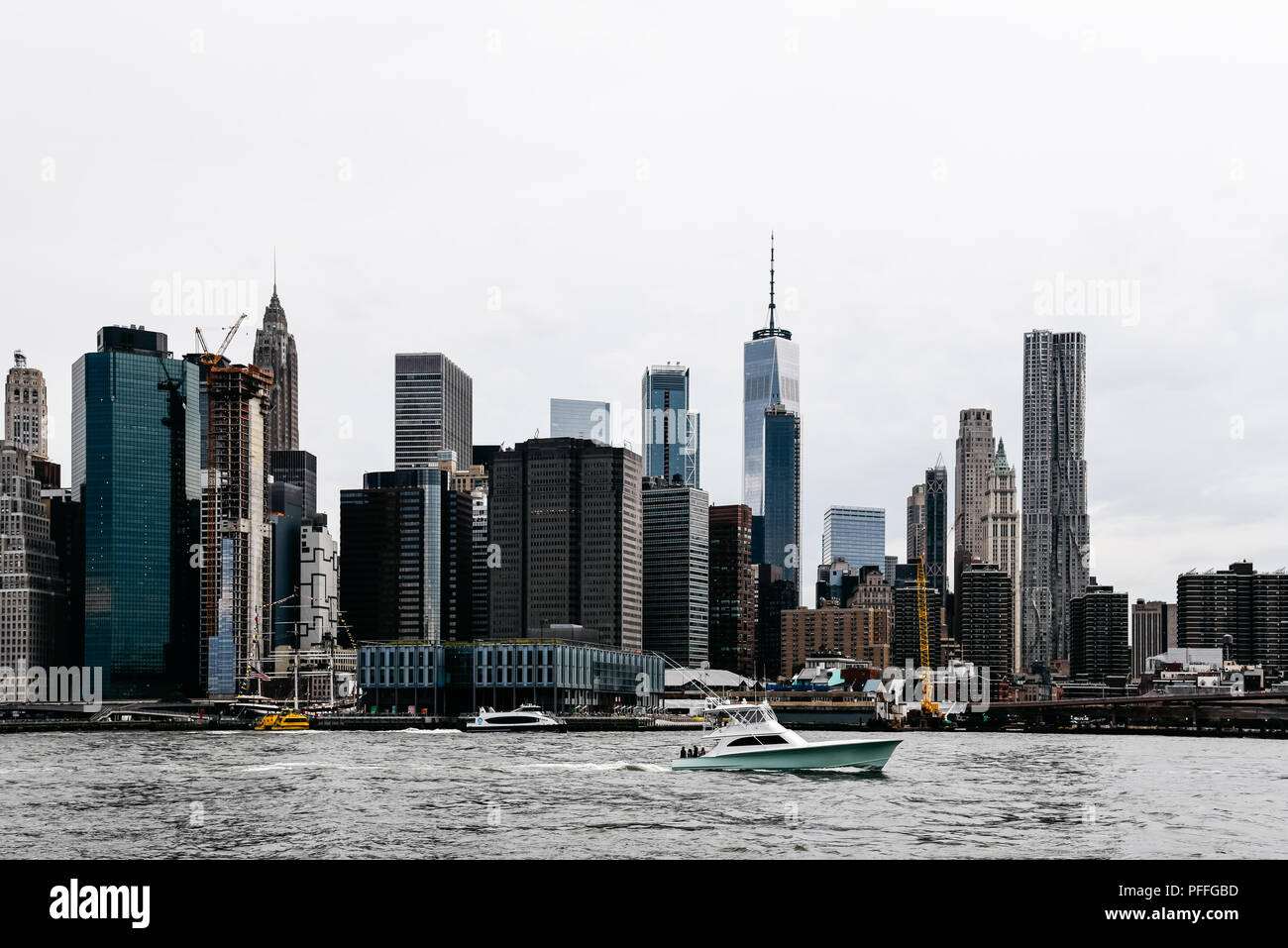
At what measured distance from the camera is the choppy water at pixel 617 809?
55188 mm

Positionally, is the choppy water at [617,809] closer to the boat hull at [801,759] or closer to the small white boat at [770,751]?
the boat hull at [801,759]

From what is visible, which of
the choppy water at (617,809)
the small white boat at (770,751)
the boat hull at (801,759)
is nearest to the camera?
the choppy water at (617,809)

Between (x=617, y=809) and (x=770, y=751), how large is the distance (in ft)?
94.8

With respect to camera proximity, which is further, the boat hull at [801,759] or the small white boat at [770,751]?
the small white boat at [770,751]

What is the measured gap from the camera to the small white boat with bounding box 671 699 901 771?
320 feet

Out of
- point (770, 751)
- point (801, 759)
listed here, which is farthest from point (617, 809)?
point (801, 759)

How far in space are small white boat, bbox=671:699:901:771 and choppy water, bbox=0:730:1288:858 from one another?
1.38m

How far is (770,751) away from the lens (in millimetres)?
98000

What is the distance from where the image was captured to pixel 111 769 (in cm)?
11956

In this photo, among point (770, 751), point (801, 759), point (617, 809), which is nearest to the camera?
point (617, 809)

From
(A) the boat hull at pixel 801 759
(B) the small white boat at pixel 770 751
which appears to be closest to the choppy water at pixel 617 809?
(A) the boat hull at pixel 801 759

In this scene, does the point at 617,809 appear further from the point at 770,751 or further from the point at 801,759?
the point at 801,759
